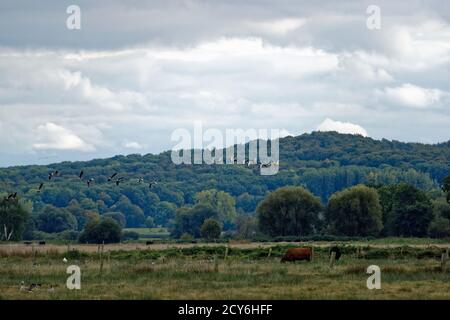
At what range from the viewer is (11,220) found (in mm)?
135250

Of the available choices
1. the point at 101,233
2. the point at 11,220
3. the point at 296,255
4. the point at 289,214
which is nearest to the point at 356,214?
the point at 289,214

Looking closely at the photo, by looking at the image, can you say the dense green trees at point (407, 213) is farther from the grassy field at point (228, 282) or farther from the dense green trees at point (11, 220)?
the grassy field at point (228, 282)

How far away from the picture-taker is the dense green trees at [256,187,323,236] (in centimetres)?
12650

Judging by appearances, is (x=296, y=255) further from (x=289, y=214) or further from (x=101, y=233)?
(x=289, y=214)

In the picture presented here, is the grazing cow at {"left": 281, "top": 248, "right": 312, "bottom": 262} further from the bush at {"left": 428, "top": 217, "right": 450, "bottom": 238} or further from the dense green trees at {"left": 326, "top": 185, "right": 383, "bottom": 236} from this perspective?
the dense green trees at {"left": 326, "top": 185, "right": 383, "bottom": 236}

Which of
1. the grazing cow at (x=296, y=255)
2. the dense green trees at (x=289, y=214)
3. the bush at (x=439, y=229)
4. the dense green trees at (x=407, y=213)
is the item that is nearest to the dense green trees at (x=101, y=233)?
the dense green trees at (x=289, y=214)

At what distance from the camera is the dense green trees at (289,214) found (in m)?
126

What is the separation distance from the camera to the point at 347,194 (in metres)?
128

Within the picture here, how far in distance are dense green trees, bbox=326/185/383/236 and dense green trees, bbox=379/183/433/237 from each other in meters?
2.29

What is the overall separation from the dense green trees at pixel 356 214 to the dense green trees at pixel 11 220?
46358 mm

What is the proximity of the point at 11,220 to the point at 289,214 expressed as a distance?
138 ft
